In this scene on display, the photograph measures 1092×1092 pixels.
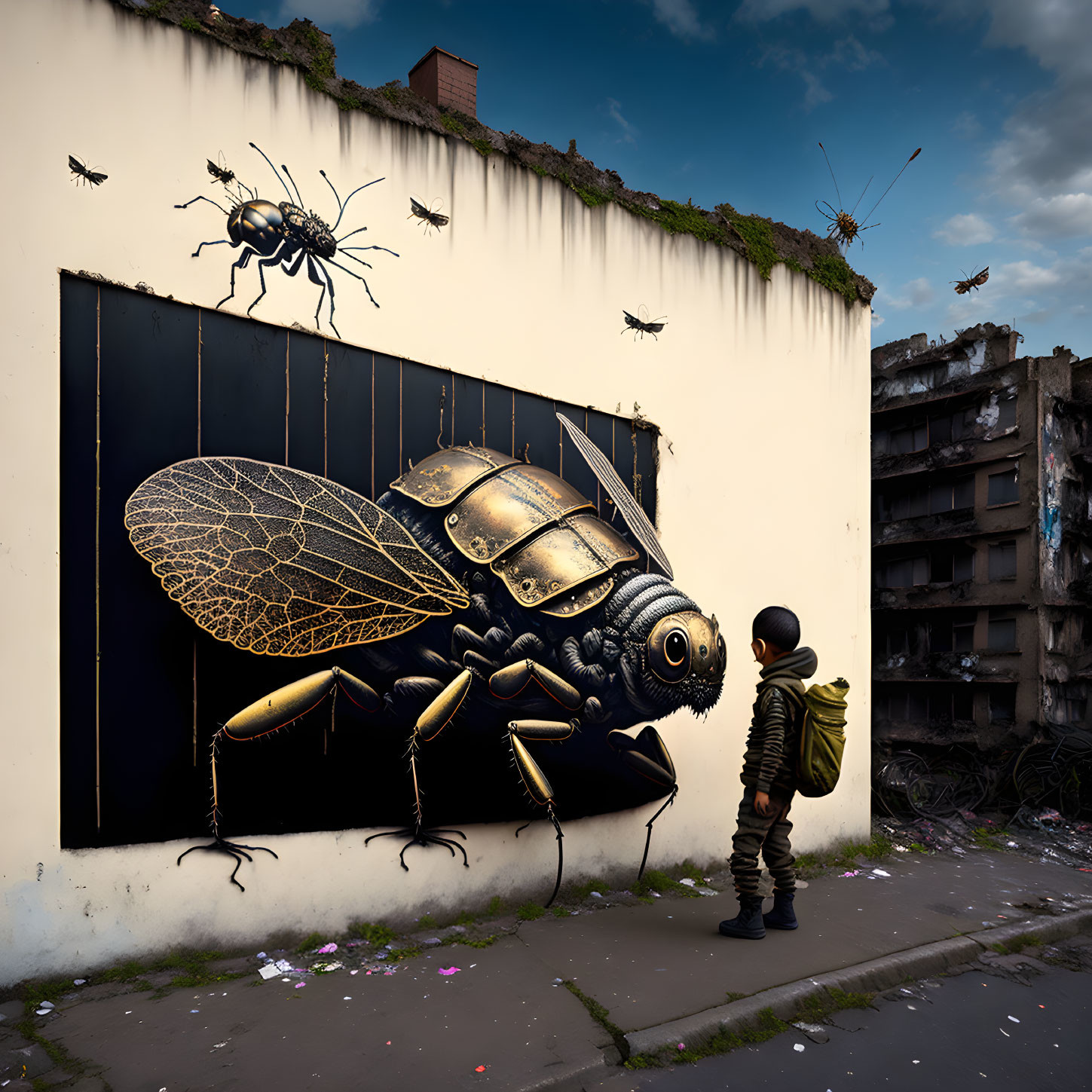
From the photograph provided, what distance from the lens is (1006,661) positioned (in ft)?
40.1

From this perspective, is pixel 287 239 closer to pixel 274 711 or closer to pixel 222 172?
pixel 222 172

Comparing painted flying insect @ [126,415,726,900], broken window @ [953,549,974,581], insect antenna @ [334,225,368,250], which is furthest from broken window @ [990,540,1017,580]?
insect antenna @ [334,225,368,250]

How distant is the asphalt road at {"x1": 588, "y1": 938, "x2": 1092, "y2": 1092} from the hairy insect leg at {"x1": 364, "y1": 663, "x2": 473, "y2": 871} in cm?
179

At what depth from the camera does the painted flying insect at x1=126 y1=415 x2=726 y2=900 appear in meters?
3.95

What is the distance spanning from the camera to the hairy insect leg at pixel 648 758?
5.29 meters

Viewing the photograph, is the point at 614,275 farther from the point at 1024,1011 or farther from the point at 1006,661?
the point at 1006,661

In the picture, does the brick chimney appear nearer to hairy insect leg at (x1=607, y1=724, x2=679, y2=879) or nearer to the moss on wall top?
the moss on wall top

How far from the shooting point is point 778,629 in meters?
4.45

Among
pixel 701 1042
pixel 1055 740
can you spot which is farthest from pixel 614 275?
pixel 1055 740

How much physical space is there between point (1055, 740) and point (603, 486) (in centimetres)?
859

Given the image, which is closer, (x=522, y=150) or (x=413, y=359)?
(x=413, y=359)

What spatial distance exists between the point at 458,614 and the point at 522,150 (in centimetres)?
340

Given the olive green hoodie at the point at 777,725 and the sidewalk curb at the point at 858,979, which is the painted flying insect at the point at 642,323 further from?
the sidewalk curb at the point at 858,979

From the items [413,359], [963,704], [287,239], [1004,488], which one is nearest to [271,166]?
[287,239]
